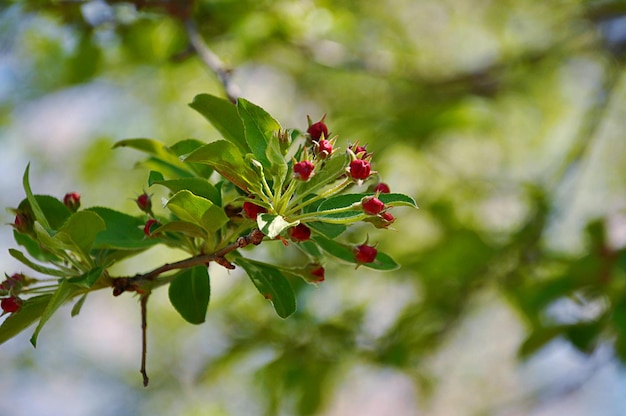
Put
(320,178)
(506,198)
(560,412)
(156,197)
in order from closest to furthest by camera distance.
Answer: (320,178) → (156,197) → (506,198) → (560,412)

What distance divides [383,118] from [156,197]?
0.71m

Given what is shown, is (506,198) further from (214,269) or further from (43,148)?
(43,148)

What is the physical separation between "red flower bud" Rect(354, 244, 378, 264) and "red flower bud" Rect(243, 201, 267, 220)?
5.0 inches

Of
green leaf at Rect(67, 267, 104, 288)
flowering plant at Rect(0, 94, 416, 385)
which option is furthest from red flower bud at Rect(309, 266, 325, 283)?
green leaf at Rect(67, 267, 104, 288)

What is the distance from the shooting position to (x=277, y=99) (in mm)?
2818

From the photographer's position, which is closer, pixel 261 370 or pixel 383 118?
pixel 261 370

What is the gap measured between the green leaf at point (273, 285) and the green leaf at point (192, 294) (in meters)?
0.07

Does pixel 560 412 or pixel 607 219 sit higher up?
pixel 560 412

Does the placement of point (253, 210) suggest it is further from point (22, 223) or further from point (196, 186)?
point (22, 223)

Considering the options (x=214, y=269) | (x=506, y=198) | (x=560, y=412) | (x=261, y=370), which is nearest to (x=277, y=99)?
(x=214, y=269)

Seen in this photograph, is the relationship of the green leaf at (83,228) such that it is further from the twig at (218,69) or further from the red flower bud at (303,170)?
the twig at (218,69)

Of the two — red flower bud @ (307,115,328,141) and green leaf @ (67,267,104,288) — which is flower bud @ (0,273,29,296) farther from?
red flower bud @ (307,115,328,141)

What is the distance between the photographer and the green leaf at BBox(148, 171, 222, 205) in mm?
754

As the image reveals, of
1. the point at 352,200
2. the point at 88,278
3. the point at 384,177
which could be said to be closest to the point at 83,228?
the point at 88,278
